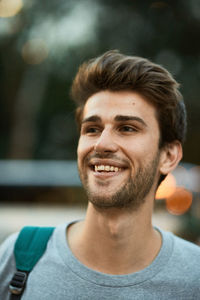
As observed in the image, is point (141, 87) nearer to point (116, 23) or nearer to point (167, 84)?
point (167, 84)

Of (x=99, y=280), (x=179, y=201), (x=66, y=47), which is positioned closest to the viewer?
(x=99, y=280)

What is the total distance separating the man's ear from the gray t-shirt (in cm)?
65

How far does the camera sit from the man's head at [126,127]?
270 centimetres

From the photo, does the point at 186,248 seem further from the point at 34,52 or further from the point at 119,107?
the point at 34,52

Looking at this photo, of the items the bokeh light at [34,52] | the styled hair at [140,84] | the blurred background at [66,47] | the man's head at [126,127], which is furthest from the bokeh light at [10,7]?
the man's head at [126,127]

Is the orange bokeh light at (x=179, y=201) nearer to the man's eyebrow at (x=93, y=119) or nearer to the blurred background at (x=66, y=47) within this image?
the man's eyebrow at (x=93, y=119)

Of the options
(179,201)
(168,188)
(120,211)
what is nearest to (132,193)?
(120,211)

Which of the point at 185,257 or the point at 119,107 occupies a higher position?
the point at 119,107

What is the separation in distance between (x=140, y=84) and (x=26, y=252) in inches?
57.6

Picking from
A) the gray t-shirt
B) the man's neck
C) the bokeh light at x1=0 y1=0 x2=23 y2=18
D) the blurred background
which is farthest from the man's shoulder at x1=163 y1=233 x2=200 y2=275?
the bokeh light at x1=0 y1=0 x2=23 y2=18

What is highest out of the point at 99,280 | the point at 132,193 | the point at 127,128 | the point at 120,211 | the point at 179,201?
the point at 127,128

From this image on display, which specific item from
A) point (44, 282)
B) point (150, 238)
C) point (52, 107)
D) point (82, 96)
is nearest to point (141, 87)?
point (82, 96)

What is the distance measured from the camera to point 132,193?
270cm

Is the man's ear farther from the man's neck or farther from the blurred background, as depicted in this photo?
the blurred background
